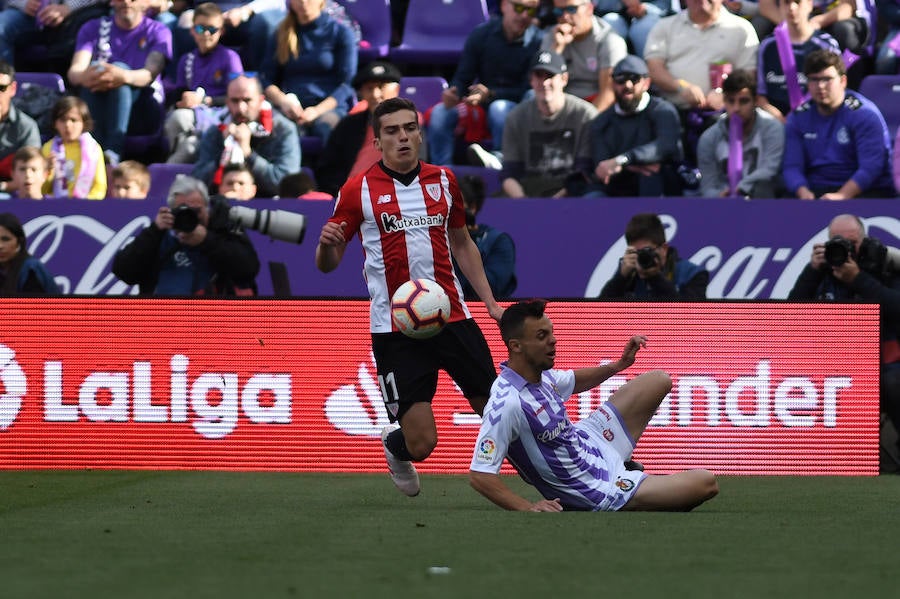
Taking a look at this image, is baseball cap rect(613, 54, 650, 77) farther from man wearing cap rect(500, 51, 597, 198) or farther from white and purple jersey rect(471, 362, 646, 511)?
white and purple jersey rect(471, 362, 646, 511)

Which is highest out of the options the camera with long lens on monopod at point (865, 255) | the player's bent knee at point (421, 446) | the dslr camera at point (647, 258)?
the camera with long lens on monopod at point (865, 255)

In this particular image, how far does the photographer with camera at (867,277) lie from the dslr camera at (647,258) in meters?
1.02

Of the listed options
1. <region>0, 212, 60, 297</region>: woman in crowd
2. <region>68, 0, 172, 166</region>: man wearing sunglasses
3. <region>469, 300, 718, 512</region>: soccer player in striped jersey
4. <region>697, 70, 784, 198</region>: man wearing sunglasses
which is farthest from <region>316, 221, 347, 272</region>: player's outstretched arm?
<region>68, 0, 172, 166</region>: man wearing sunglasses

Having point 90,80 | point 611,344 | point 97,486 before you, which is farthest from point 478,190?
point 90,80

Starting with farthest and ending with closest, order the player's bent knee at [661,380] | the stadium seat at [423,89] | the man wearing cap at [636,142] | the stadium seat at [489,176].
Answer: the stadium seat at [423,89] → the stadium seat at [489,176] → the man wearing cap at [636,142] → the player's bent knee at [661,380]

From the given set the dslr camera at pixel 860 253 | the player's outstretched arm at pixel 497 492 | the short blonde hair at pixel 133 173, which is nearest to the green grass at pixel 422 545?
the player's outstretched arm at pixel 497 492

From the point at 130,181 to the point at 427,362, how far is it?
5848 millimetres

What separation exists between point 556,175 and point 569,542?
25.1 feet

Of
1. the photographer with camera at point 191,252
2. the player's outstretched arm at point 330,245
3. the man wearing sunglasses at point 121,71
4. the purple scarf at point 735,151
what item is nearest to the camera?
the player's outstretched arm at point 330,245

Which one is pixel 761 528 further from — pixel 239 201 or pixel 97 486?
pixel 239 201

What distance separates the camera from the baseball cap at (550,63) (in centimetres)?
1345

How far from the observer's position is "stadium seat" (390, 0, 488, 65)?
54.4ft

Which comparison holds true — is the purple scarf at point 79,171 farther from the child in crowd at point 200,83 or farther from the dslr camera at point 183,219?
the dslr camera at point 183,219

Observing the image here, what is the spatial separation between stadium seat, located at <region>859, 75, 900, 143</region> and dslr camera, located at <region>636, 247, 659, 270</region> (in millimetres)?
3954
